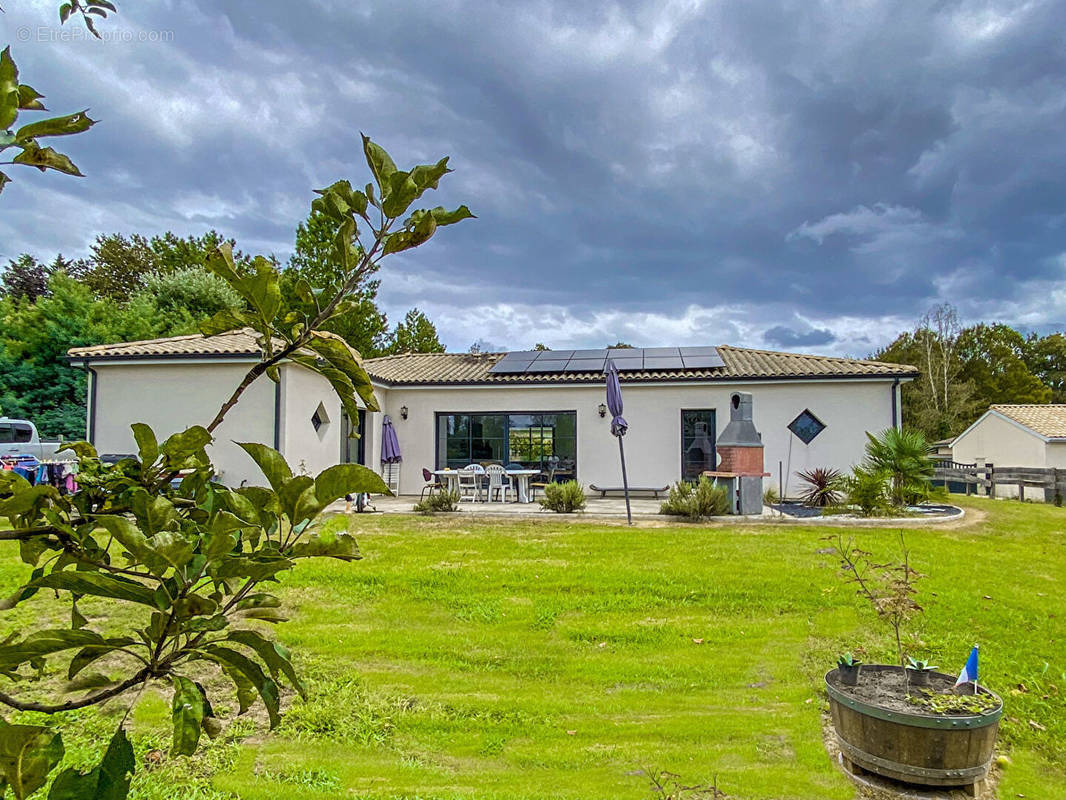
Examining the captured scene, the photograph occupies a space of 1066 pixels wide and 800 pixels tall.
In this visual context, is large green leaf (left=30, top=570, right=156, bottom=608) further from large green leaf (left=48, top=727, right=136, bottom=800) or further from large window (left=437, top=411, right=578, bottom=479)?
large window (left=437, top=411, right=578, bottom=479)

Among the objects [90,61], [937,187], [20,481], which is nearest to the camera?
[20,481]

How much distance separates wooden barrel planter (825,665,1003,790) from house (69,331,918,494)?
11178 mm

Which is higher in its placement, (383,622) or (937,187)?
(937,187)

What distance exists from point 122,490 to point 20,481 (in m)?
0.12

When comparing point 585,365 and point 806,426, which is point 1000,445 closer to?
point 806,426

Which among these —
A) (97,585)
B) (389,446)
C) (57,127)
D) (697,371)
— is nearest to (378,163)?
(57,127)

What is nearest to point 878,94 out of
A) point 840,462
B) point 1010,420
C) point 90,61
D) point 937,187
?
point 937,187

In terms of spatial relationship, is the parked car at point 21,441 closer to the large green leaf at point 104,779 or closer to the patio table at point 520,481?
the patio table at point 520,481

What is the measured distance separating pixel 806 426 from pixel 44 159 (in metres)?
16.1

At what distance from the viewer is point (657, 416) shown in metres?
15.8

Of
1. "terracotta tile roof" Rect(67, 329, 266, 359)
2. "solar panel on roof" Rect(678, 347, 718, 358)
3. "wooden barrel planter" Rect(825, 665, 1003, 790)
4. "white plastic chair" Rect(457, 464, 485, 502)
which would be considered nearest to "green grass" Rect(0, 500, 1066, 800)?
→ "wooden barrel planter" Rect(825, 665, 1003, 790)

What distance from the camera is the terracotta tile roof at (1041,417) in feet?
79.2

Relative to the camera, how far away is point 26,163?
804mm

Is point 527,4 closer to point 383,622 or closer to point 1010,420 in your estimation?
point 383,622
